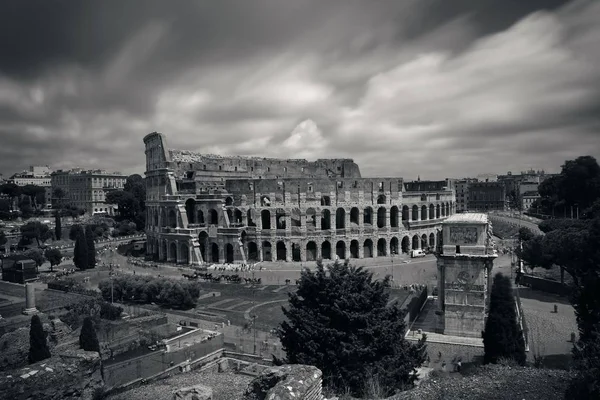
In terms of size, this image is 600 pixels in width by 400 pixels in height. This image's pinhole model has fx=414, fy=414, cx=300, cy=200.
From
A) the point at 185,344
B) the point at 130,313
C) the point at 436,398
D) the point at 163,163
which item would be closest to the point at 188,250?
the point at 163,163

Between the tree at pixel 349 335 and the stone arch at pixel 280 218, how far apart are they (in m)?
31.9

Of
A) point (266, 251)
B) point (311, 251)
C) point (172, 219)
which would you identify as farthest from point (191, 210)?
point (311, 251)

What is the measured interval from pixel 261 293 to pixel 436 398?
24257 millimetres

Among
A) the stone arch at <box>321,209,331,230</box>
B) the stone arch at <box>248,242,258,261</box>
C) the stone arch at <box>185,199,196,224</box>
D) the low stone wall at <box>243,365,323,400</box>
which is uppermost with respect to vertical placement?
the stone arch at <box>185,199,196,224</box>

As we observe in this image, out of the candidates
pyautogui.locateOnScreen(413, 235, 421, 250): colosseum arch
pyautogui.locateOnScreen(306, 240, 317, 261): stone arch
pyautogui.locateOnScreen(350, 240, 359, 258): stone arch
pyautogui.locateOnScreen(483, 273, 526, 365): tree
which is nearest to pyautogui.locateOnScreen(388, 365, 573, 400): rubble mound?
pyautogui.locateOnScreen(483, 273, 526, 365): tree

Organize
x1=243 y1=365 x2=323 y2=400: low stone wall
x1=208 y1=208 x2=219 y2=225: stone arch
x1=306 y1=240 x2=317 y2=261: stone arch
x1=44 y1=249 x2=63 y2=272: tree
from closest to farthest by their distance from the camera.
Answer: x1=243 y1=365 x2=323 y2=400: low stone wall < x1=44 y1=249 x2=63 y2=272: tree < x1=306 y1=240 x2=317 y2=261: stone arch < x1=208 y1=208 x2=219 y2=225: stone arch

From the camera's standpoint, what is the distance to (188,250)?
47.1 meters

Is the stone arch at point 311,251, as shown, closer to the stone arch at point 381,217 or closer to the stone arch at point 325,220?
the stone arch at point 325,220

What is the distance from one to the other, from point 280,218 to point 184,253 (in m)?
11.8

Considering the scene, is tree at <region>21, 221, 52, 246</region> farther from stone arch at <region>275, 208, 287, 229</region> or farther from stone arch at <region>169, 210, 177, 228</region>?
stone arch at <region>275, 208, 287, 229</region>

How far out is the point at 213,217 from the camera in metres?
48.2

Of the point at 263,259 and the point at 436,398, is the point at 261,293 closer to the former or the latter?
the point at 263,259

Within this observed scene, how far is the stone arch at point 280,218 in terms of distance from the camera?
4725 cm

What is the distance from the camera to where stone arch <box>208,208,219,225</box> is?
1880 inches
